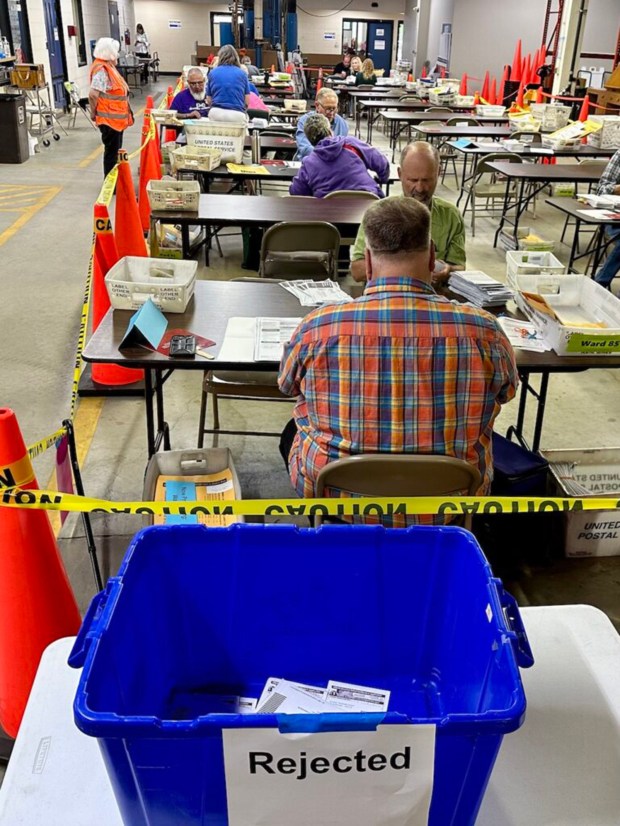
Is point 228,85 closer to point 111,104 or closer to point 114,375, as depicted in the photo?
point 111,104

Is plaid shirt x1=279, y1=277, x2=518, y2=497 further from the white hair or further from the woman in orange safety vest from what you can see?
the white hair

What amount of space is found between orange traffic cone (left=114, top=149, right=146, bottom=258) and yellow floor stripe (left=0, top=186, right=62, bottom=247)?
304 centimetres

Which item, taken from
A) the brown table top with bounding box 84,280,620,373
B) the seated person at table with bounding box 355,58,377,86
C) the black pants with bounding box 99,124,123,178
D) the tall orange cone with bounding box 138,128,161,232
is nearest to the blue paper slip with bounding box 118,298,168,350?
the brown table top with bounding box 84,280,620,373

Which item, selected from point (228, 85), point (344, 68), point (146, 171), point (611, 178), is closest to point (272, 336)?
point (611, 178)

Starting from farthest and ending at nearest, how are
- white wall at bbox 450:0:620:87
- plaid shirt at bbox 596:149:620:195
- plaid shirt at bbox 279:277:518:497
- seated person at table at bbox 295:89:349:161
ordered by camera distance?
white wall at bbox 450:0:620:87 < seated person at table at bbox 295:89:349:161 < plaid shirt at bbox 596:149:620:195 < plaid shirt at bbox 279:277:518:497

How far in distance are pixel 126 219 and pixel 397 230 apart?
259 centimetres

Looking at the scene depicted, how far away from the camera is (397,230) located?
6.87 ft

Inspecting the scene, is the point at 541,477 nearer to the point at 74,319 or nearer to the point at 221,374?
the point at 221,374

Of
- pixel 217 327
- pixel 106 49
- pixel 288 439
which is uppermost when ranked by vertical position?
pixel 106 49

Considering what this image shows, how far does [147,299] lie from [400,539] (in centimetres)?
204

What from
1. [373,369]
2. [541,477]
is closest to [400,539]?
[373,369]

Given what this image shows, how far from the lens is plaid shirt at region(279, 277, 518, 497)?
186 cm

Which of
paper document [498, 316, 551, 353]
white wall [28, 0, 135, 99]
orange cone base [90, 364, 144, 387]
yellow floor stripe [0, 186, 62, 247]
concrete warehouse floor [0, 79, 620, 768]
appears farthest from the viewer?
white wall [28, 0, 135, 99]

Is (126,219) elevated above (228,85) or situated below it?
below
